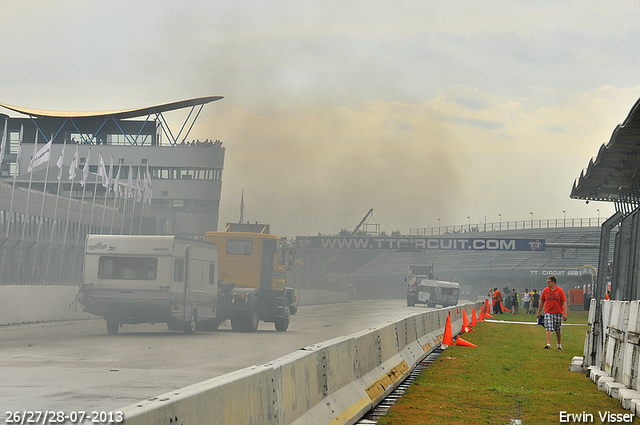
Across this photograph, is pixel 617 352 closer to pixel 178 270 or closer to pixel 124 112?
pixel 178 270

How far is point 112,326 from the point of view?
23969mm

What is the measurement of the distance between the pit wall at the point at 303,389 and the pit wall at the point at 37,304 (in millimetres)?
16312

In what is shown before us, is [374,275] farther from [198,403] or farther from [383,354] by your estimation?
[198,403]

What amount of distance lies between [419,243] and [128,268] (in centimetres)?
7118

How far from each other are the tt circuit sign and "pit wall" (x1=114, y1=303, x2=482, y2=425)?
77886mm

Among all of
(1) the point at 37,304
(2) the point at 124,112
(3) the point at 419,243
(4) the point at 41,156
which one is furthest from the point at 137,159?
(1) the point at 37,304

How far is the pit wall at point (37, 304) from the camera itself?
2670 cm

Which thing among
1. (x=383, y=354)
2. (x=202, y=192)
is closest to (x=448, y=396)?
(x=383, y=354)

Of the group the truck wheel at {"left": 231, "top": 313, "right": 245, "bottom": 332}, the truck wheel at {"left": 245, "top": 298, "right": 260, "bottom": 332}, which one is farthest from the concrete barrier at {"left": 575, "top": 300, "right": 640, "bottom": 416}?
the truck wheel at {"left": 231, "top": 313, "right": 245, "bottom": 332}

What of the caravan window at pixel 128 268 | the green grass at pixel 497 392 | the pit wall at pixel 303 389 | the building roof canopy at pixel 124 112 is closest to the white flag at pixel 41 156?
the caravan window at pixel 128 268

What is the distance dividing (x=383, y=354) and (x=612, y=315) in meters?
3.32

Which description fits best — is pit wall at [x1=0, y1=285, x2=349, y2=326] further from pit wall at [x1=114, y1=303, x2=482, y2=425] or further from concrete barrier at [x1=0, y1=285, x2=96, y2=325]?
pit wall at [x1=114, y1=303, x2=482, y2=425]

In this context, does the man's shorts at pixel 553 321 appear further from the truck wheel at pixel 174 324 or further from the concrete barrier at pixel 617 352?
the truck wheel at pixel 174 324

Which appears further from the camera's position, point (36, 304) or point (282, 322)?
point (36, 304)
